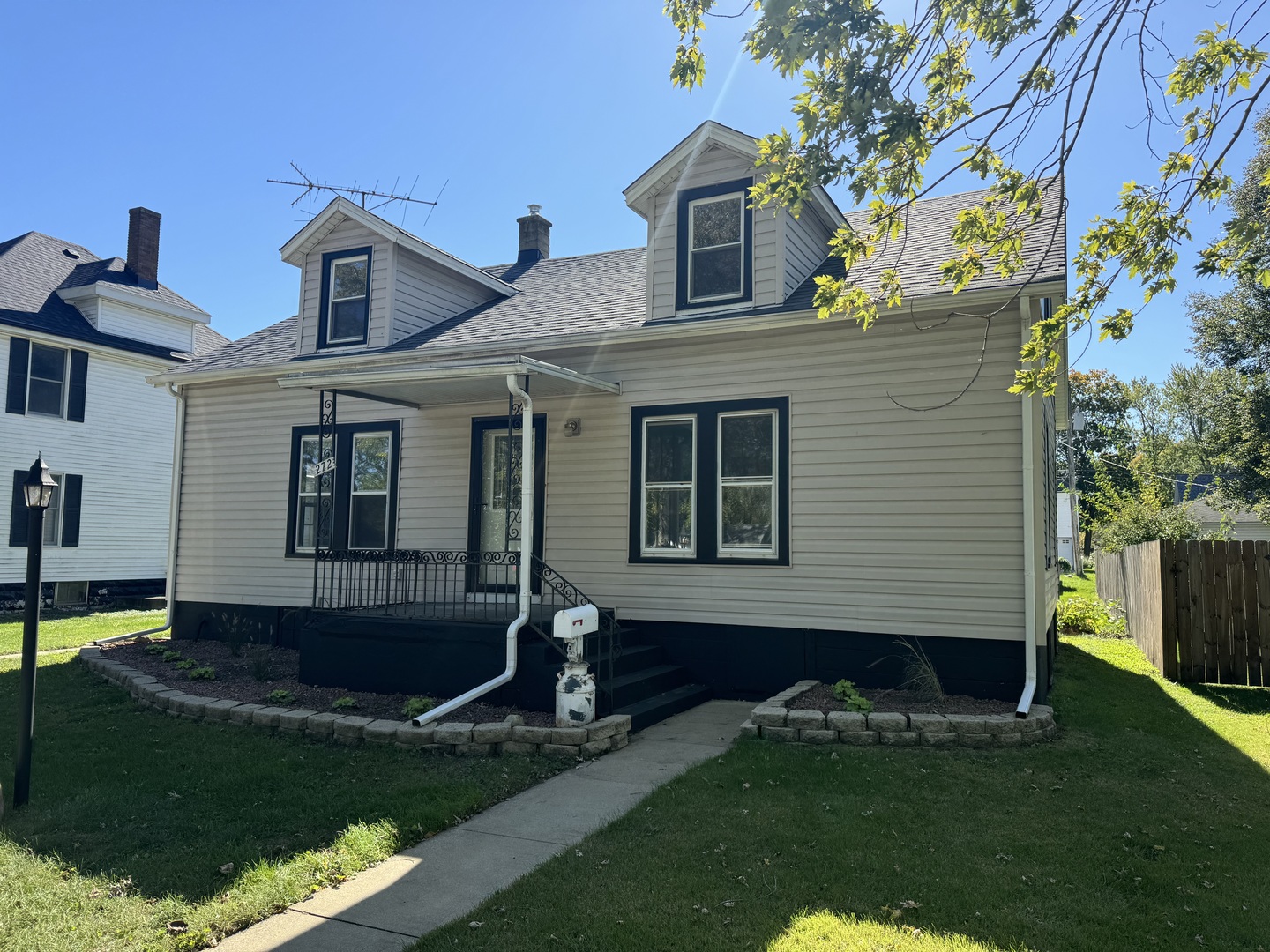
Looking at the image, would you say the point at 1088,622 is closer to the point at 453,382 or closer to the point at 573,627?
the point at 573,627

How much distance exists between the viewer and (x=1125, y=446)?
162 feet

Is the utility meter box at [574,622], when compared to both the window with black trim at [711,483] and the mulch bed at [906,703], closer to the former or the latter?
the mulch bed at [906,703]

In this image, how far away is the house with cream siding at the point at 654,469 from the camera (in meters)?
8.12

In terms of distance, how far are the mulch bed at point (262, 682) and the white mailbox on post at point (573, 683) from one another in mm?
350

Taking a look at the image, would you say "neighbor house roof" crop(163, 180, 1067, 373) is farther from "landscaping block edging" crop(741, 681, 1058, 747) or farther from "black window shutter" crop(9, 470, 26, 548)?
"black window shutter" crop(9, 470, 26, 548)

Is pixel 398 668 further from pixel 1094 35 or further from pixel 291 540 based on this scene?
pixel 1094 35

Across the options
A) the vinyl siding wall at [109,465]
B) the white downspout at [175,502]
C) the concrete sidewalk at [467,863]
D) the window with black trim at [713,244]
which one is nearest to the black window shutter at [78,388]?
the vinyl siding wall at [109,465]

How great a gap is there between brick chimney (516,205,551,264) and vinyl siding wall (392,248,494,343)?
259 centimetres

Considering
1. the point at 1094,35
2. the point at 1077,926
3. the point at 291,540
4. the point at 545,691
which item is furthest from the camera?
the point at 291,540

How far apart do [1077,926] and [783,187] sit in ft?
13.6

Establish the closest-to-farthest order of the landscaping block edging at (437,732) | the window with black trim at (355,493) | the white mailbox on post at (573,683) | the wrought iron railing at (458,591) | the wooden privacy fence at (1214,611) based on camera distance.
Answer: the landscaping block edging at (437,732) → the white mailbox on post at (573,683) → the wrought iron railing at (458,591) → the wooden privacy fence at (1214,611) → the window with black trim at (355,493)

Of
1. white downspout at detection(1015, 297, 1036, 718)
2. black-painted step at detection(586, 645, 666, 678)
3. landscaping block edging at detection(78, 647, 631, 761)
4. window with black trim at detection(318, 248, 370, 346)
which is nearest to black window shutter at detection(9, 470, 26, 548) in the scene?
window with black trim at detection(318, 248, 370, 346)

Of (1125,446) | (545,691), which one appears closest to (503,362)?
(545,691)

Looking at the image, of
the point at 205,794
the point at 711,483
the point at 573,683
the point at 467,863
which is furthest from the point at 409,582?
the point at 467,863
